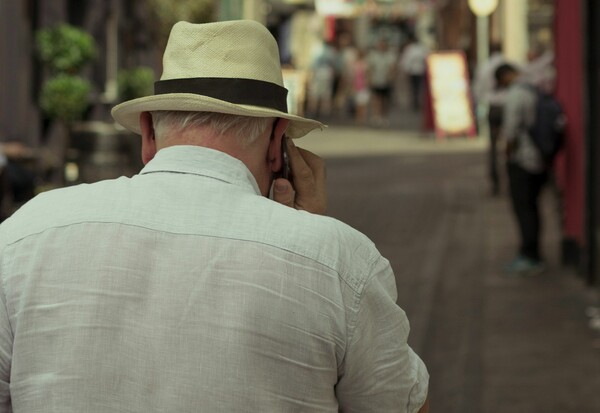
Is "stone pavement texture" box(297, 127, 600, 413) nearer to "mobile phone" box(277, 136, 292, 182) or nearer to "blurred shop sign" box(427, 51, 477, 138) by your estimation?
"mobile phone" box(277, 136, 292, 182)

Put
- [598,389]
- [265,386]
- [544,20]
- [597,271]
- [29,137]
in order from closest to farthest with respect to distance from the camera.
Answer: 1. [265,386]
2. [598,389]
3. [597,271]
4. [29,137]
5. [544,20]

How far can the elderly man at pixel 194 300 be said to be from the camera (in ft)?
7.70

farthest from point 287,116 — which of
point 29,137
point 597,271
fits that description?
point 29,137

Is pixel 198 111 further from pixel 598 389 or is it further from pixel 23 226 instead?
pixel 598 389

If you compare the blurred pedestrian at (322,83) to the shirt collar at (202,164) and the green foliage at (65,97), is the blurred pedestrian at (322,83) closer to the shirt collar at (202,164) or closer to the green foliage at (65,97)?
the green foliage at (65,97)

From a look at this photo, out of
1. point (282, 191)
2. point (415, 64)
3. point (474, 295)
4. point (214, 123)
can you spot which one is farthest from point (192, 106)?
point (415, 64)

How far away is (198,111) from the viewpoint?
2537mm

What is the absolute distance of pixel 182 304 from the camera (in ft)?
7.73

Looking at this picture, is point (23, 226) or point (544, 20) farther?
point (544, 20)

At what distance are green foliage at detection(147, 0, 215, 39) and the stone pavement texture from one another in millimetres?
3159

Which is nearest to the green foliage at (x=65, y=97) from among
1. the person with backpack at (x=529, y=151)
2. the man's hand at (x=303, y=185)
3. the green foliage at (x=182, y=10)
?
the person with backpack at (x=529, y=151)

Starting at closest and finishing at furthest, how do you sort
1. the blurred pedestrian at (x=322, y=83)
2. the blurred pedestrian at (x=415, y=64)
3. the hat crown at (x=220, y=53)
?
the hat crown at (x=220, y=53)
the blurred pedestrian at (x=415, y=64)
the blurred pedestrian at (x=322, y=83)

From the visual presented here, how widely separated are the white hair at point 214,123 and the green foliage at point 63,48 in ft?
42.5

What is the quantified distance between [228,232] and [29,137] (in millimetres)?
13489
